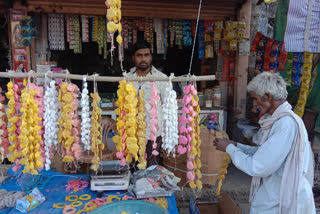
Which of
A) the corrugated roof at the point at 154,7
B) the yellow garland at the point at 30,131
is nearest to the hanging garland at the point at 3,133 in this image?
the yellow garland at the point at 30,131

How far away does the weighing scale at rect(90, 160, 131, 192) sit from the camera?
86.4 inches

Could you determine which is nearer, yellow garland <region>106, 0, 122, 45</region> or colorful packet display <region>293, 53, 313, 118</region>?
yellow garland <region>106, 0, 122, 45</region>

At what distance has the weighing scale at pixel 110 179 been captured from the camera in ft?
7.20

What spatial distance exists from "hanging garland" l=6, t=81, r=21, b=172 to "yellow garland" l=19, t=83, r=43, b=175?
15cm

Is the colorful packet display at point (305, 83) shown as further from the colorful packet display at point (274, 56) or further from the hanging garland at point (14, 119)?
the hanging garland at point (14, 119)

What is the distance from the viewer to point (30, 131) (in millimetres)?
1921

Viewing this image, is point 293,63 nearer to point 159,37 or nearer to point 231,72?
point 231,72

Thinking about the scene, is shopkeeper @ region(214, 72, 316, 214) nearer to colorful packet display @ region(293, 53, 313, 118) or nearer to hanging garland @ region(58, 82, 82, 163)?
hanging garland @ region(58, 82, 82, 163)

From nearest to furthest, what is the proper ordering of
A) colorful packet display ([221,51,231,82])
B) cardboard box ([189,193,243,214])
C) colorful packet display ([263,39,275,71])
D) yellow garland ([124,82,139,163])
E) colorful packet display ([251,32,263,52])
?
yellow garland ([124,82,139,163])
cardboard box ([189,193,243,214])
colorful packet display ([263,39,275,71])
colorful packet display ([251,32,263,52])
colorful packet display ([221,51,231,82])

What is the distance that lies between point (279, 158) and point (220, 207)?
3.66 feet

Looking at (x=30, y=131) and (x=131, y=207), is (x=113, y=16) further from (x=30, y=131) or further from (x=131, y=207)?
(x=131, y=207)

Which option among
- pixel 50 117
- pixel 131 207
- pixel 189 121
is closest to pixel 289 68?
pixel 189 121

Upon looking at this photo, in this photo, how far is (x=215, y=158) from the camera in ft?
12.7

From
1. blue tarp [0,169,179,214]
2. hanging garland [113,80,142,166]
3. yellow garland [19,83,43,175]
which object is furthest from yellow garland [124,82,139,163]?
yellow garland [19,83,43,175]
